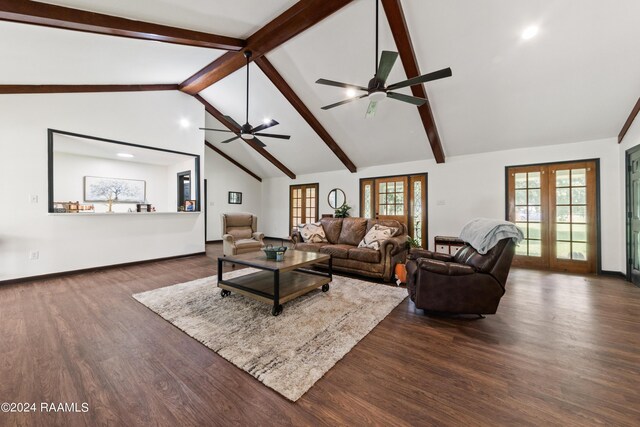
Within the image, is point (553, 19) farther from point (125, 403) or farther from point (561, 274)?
point (125, 403)

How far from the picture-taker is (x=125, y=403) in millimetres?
1449

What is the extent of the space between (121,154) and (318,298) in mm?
5402

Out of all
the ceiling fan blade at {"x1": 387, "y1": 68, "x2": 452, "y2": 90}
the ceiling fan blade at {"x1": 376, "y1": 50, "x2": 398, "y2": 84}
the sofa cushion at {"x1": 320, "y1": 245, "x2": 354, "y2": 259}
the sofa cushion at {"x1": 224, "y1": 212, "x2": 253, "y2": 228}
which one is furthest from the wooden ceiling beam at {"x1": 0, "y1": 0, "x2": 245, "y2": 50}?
the sofa cushion at {"x1": 320, "y1": 245, "x2": 354, "y2": 259}

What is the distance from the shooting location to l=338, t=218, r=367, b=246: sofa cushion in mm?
4688

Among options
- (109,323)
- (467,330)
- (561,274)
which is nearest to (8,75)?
(109,323)

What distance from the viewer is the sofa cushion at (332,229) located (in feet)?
16.3

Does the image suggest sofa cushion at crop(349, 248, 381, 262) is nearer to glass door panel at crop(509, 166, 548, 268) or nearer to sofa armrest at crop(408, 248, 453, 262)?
sofa armrest at crop(408, 248, 453, 262)

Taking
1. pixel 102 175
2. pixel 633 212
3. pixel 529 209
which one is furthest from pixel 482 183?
pixel 102 175

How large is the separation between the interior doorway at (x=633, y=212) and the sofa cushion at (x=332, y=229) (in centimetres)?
453

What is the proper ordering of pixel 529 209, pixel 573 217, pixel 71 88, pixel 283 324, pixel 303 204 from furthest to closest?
pixel 303 204, pixel 529 209, pixel 573 217, pixel 71 88, pixel 283 324

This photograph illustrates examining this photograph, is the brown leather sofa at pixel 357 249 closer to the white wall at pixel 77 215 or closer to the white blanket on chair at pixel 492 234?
the white blanket on chair at pixel 492 234

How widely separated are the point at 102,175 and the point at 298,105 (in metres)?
4.95

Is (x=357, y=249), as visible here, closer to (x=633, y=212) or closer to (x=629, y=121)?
(x=633, y=212)

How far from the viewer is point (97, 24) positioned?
2779 mm
